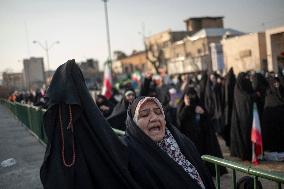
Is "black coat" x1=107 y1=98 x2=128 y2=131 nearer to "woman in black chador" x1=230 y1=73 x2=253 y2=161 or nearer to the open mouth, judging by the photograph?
"woman in black chador" x1=230 y1=73 x2=253 y2=161

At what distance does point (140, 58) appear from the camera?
75312mm

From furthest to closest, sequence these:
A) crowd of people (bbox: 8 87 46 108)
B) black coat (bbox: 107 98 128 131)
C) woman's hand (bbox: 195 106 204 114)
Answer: crowd of people (bbox: 8 87 46 108) < woman's hand (bbox: 195 106 204 114) < black coat (bbox: 107 98 128 131)

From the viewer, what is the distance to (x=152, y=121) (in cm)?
290

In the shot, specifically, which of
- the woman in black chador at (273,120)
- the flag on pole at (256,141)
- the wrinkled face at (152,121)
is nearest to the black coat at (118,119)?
the flag on pole at (256,141)

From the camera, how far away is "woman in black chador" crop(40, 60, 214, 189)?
2357 millimetres

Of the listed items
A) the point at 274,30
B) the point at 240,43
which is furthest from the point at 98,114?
the point at 240,43

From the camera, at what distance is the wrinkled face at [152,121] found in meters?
2.87

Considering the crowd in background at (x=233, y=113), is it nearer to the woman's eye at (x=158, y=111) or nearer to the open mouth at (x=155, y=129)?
the woman's eye at (x=158, y=111)

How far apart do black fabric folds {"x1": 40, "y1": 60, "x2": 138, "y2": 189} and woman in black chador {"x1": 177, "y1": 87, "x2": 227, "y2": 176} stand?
4.71m

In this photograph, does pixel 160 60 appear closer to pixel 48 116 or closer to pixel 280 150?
pixel 280 150

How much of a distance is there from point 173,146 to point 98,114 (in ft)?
2.20

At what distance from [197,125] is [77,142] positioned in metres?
5.04

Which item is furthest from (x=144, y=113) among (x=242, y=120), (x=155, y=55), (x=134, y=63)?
(x=134, y=63)

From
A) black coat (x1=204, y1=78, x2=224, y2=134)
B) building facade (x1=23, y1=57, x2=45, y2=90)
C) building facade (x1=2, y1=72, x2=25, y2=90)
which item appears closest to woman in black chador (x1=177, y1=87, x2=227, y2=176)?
black coat (x1=204, y1=78, x2=224, y2=134)
